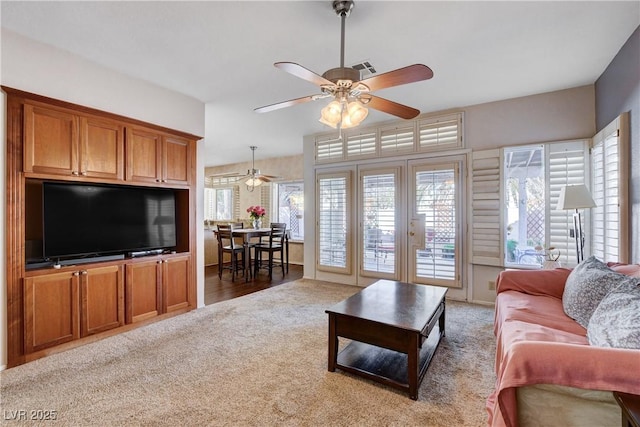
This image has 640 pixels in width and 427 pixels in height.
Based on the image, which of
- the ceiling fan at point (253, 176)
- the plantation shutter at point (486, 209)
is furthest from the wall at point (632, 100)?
the ceiling fan at point (253, 176)

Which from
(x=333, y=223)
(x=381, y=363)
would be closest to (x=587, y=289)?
(x=381, y=363)

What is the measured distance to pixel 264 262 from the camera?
285 inches

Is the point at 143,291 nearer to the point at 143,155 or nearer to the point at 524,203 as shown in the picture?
the point at 143,155

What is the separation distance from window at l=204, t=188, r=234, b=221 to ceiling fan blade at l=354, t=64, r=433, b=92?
7.14 metres

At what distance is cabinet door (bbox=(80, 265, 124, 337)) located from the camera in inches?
106

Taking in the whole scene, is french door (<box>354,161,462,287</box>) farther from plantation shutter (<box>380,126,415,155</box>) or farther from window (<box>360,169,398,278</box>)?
plantation shutter (<box>380,126,415,155</box>)

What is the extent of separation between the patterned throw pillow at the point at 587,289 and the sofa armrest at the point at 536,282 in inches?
12.9

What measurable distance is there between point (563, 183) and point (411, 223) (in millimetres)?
1810

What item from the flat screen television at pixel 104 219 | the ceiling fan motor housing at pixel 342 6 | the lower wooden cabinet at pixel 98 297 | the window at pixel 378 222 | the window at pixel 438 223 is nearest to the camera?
the ceiling fan motor housing at pixel 342 6

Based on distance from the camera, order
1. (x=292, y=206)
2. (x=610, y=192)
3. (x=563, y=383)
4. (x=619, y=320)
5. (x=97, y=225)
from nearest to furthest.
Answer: (x=563, y=383) < (x=619, y=320) < (x=610, y=192) < (x=97, y=225) < (x=292, y=206)

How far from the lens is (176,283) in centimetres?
349

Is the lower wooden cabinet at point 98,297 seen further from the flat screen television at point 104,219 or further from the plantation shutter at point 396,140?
the plantation shutter at point 396,140

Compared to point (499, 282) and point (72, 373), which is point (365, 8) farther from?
point (72, 373)

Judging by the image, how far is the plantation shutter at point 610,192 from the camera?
97.6 inches
